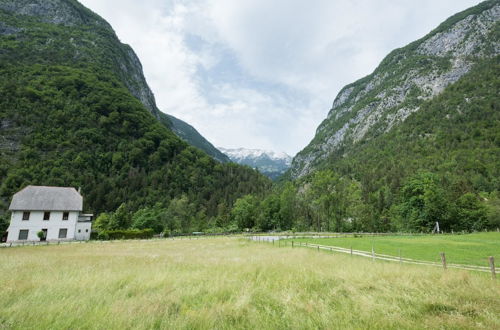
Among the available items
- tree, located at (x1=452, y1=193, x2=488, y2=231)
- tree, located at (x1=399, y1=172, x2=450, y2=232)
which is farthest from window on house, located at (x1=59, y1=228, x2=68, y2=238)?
tree, located at (x1=452, y1=193, x2=488, y2=231)

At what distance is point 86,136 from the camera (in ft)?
355

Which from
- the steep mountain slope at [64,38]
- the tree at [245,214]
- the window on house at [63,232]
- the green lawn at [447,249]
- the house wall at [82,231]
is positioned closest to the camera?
the green lawn at [447,249]

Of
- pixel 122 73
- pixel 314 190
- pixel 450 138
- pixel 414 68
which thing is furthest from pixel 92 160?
pixel 414 68

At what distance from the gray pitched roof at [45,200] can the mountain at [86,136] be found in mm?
15455

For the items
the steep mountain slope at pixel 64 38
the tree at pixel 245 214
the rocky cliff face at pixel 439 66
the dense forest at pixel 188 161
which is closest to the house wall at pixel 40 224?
the dense forest at pixel 188 161

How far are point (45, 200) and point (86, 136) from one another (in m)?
73.4

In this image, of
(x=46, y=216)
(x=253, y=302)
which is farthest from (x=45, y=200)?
(x=253, y=302)

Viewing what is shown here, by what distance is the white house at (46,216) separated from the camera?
43.7 m

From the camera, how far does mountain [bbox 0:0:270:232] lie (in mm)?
84000

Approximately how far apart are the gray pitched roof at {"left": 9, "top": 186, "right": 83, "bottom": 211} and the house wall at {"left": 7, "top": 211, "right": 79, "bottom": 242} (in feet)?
3.16

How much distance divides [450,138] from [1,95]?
20451 cm

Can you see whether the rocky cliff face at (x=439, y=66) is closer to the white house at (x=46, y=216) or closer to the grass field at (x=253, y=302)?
the white house at (x=46, y=216)

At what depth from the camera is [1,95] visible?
310ft

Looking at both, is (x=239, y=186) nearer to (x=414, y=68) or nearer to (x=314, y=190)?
(x=314, y=190)
